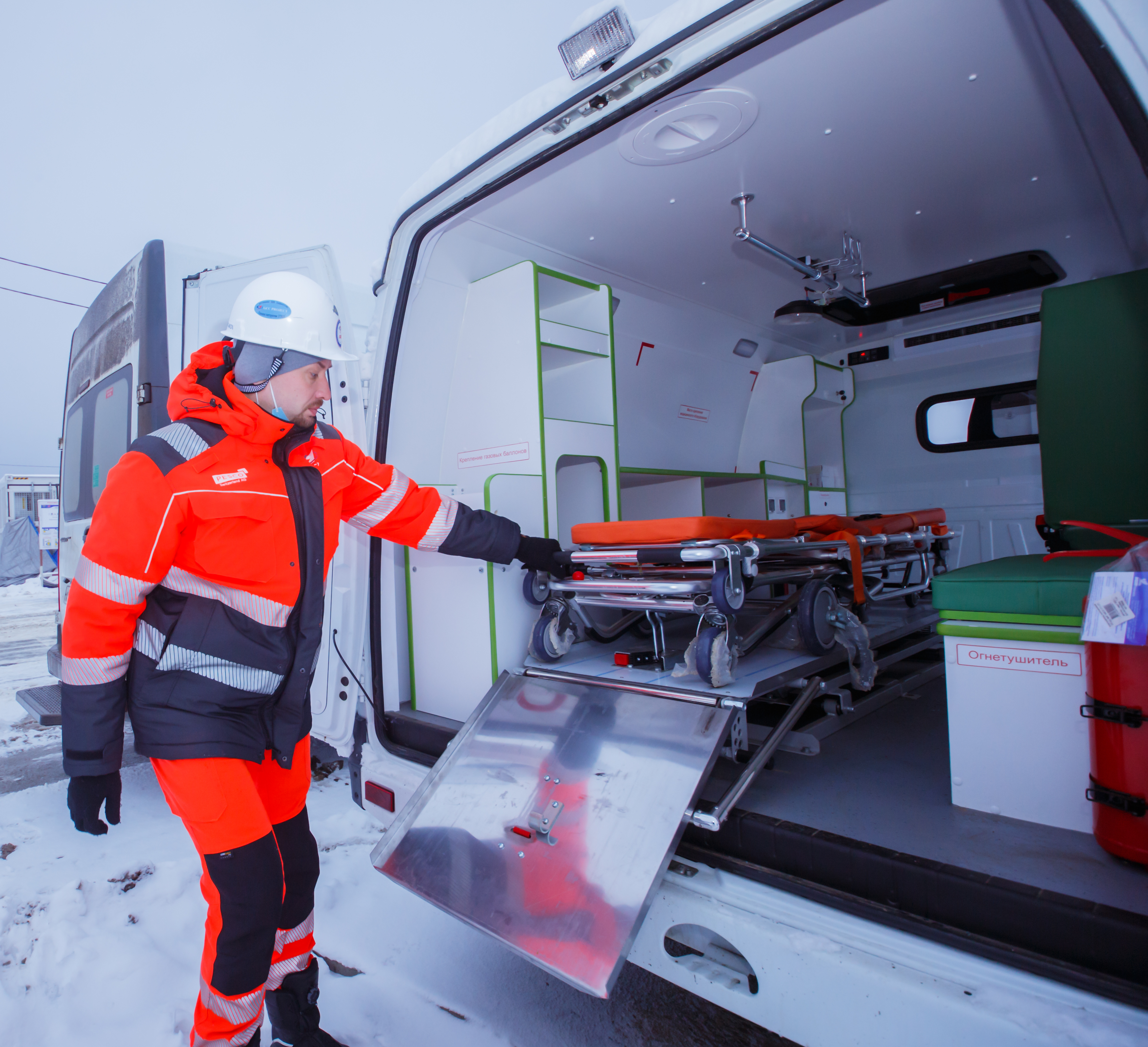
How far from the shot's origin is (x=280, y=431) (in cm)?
192

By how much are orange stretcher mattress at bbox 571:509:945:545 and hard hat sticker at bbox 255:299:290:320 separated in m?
1.31

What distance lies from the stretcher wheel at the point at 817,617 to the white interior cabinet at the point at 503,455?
3.56ft

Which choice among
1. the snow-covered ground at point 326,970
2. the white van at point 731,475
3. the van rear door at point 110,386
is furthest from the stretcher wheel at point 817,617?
the van rear door at point 110,386

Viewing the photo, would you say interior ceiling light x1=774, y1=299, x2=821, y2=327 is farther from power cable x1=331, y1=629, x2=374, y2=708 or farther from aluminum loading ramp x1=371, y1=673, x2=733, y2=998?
power cable x1=331, y1=629, x2=374, y2=708

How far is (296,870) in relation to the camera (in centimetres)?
208

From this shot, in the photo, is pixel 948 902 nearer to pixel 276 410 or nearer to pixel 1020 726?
pixel 1020 726

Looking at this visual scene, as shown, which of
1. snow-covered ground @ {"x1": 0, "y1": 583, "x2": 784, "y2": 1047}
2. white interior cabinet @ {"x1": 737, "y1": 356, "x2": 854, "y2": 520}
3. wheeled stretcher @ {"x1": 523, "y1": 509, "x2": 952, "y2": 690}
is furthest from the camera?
white interior cabinet @ {"x1": 737, "y1": 356, "x2": 854, "y2": 520}

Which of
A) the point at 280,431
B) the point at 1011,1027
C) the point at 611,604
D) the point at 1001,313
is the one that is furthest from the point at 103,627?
the point at 1001,313

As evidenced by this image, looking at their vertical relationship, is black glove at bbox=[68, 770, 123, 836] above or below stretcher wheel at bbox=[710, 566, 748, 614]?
→ below

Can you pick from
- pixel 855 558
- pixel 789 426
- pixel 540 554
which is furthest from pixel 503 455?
pixel 789 426

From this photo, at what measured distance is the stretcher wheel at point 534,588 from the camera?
2.81 metres

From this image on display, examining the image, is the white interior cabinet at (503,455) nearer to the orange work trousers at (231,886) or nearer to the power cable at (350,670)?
the power cable at (350,670)

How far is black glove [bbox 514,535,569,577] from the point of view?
2.67m

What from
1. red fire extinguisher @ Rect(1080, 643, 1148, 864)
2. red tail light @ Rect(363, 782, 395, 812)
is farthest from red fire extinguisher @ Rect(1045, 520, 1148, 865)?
red tail light @ Rect(363, 782, 395, 812)
